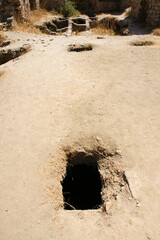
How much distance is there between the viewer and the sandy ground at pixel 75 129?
83.4 inches

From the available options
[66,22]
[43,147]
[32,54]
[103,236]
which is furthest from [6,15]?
[103,236]

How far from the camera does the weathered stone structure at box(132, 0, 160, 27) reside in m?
8.80

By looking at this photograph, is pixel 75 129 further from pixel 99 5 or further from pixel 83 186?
pixel 99 5

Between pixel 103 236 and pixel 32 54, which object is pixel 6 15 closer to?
pixel 32 54

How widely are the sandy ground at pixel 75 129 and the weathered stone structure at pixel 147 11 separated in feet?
13.3

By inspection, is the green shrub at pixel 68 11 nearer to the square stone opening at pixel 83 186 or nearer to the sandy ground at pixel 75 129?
the sandy ground at pixel 75 129

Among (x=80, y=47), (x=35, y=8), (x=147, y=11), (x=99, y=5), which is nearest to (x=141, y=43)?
(x=80, y=47)

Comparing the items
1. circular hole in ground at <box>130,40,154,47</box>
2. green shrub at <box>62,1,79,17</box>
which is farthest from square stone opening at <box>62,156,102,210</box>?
green shrub at <box>62,1,79,17</box>

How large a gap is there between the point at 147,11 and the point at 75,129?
29.5 feet

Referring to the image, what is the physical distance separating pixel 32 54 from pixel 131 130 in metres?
4.53

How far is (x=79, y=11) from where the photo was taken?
13.3 m

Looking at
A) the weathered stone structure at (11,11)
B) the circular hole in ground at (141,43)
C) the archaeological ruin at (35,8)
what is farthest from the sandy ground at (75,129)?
the weathered stone structure at (11,11)

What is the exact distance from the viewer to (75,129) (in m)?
3.25

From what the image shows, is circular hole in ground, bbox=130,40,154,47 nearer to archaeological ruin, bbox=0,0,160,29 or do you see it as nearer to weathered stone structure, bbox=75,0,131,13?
archaeological ruin, bbox=0,0,160,29
